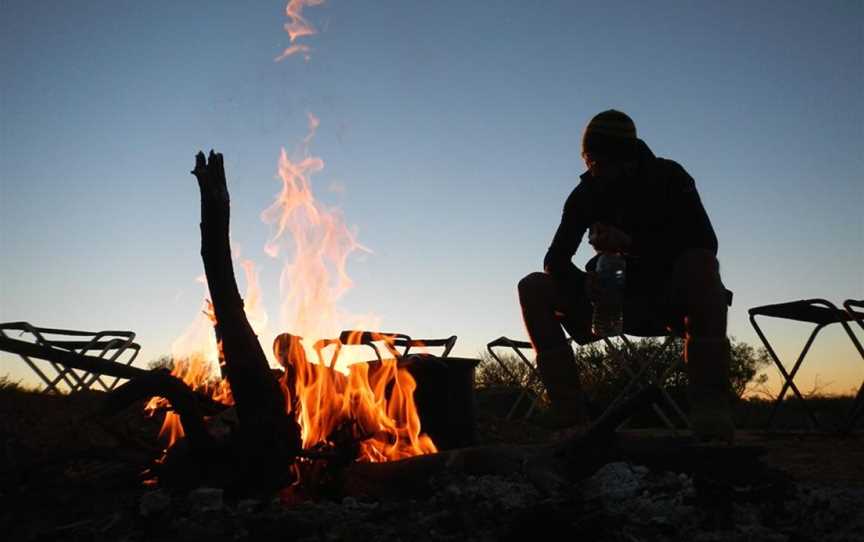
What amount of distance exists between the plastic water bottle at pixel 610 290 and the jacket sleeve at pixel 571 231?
27 cm

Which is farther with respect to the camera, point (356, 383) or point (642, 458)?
point (356, 383)

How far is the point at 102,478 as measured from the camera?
258 cm

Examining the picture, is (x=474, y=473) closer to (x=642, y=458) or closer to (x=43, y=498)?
(x=642, y=458)

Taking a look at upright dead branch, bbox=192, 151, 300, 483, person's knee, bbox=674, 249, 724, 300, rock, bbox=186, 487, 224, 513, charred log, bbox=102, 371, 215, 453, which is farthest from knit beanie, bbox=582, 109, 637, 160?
rock, bbox=186, 487, 224, 513

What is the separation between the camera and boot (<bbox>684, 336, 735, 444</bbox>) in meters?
2.85

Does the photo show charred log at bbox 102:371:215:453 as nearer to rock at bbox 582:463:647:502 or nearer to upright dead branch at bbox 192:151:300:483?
upright dead branch at bbox 192:151:300:483

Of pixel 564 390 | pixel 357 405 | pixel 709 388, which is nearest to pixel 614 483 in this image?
pixel 709 388

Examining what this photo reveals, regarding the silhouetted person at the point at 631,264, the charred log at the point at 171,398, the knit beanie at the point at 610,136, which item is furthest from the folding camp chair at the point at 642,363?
the charred log at the point at 171,398

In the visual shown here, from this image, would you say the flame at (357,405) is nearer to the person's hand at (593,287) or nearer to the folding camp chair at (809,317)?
the person's hand at (593,287)

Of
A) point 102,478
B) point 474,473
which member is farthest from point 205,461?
point 474,473

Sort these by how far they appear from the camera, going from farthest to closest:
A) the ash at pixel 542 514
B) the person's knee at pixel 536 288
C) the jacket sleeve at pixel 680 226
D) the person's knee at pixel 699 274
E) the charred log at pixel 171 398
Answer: the person's knee at pixel 536 288 → the jacket sleeve at pixel 680 226 → the person's knee at pixel 699 274 → the charred log at pixel 171 398 → the ash at pixel 542 514

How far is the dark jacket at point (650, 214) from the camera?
3.25 m

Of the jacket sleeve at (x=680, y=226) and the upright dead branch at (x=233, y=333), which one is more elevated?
the jacket sleeve at (x=680, y=226)

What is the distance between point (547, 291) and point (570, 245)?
13.0 inches
